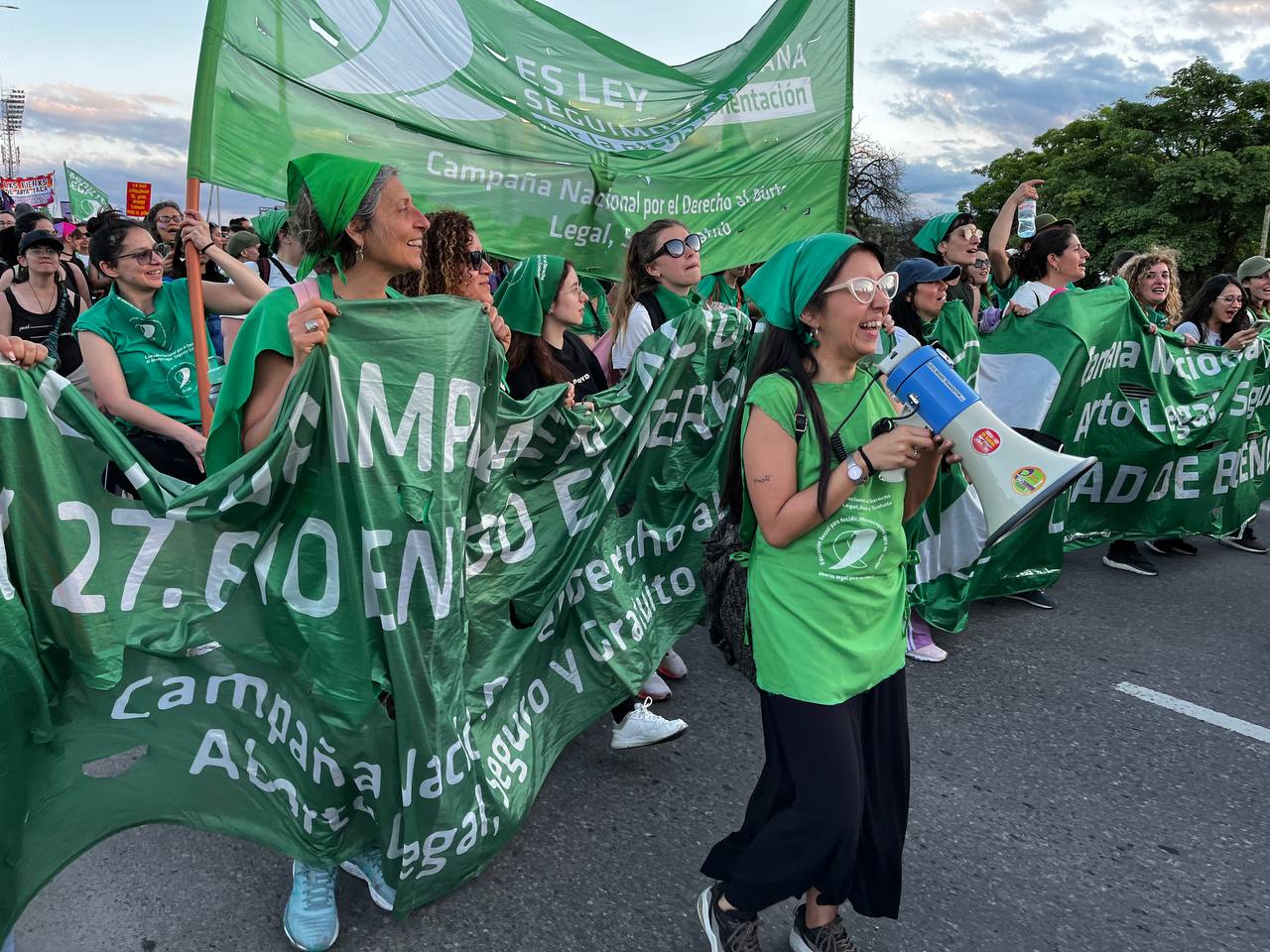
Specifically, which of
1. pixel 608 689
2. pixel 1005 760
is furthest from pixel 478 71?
pixel 1005 760

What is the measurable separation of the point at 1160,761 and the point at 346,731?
2.91 m

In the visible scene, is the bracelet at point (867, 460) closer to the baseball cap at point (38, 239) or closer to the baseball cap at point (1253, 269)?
the baseball cap at point (38, 239)

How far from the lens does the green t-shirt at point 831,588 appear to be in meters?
2.14

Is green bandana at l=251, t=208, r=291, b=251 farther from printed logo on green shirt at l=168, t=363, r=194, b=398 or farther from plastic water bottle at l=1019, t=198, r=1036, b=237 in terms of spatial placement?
plastic water bottle at l=1019, t=198, r=1036, b=237

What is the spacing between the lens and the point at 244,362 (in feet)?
7.68

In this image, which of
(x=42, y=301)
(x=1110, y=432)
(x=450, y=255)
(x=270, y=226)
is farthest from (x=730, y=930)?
(x=42, y=301)

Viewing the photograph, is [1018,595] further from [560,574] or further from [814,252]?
[814,252]

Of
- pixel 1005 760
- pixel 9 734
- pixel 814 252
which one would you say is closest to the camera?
pixel 9 734

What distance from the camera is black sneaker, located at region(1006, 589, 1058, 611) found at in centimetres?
525

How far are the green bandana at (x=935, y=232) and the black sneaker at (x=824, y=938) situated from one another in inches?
163

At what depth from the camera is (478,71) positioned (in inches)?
150

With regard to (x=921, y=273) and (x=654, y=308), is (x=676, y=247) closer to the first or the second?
(x=654, y=308)

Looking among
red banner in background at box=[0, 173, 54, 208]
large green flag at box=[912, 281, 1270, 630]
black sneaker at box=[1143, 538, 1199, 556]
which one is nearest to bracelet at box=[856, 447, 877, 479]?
large green flag at box=[912, 281, 1270, 630]

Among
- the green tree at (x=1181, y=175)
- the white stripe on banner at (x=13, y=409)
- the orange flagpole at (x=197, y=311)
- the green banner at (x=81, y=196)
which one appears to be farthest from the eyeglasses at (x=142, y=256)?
the green tree at (x=1181, y=175)
